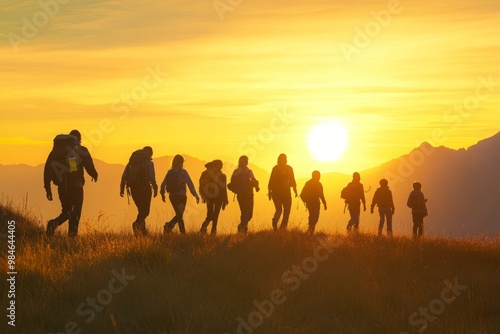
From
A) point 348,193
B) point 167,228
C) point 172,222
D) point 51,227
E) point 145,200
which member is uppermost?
point 348,193

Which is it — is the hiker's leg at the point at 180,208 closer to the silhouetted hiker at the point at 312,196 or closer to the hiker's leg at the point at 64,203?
the hiker's leg at the point at 64,203

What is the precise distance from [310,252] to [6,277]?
5609 mm

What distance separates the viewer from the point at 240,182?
19000mm

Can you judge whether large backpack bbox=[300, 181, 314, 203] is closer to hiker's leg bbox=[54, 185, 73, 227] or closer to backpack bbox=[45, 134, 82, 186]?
hiker's leg bbox=[54, 185, 73, 227]

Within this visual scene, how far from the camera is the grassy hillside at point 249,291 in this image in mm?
8570

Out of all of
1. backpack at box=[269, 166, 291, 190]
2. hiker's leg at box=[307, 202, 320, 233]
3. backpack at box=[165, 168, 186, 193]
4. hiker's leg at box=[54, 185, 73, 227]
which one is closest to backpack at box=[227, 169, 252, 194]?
backpack at box=[269, 166, 291, 190]

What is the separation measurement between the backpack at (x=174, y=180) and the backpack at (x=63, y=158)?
143 inches

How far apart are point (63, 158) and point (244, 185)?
5.72 metres

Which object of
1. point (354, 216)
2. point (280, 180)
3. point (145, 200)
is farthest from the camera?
point (354, 216)

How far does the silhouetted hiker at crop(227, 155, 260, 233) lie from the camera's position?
62.2ft

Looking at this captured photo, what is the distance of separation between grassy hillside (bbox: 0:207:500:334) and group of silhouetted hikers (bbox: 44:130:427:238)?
1.52 m

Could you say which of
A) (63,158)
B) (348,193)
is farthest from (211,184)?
(348,193)

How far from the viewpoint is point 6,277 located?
9.49 metres

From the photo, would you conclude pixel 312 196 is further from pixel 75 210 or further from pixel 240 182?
pixel 75 210
